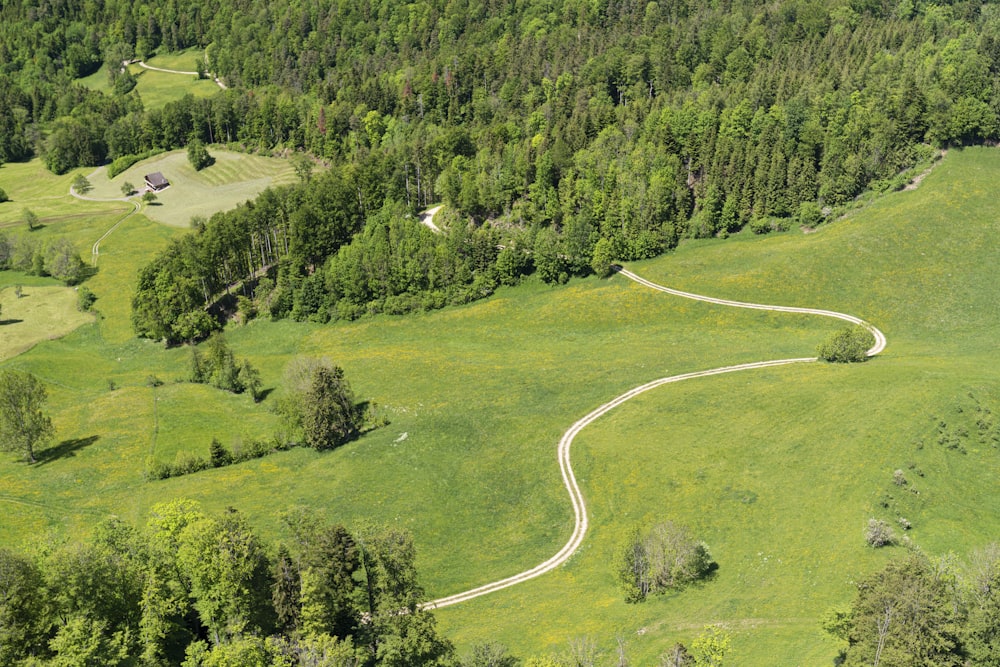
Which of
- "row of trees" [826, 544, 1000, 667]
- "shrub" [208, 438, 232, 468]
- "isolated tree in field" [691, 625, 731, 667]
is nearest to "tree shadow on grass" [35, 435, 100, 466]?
"shrub" [208, 438, 232, 468]

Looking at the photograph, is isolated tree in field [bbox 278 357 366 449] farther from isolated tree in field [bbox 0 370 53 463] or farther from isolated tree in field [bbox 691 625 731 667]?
isolated tree in field [bbox 691 625 731 667]

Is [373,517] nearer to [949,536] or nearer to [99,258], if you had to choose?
[949,536]

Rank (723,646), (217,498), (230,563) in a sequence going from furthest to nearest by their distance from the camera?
(217,498)
(230,563)
(723,646)

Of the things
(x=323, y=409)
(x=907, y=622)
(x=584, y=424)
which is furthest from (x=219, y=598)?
(x=584, y=424)

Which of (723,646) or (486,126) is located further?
(486,126)

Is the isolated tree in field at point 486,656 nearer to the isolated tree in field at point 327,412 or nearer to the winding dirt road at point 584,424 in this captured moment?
the winding dirt road at point 584,424

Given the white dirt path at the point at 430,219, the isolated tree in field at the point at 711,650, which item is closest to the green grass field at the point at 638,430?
the isolated tree in field at the point at 711,650

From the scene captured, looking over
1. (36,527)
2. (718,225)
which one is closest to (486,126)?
(718,225)
